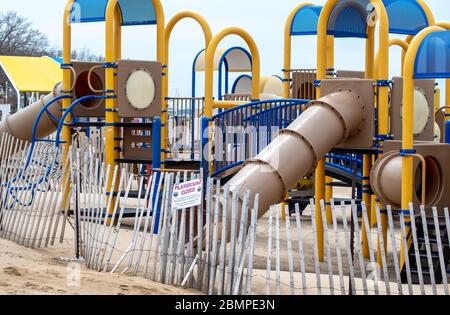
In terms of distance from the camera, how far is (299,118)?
39.0 feet

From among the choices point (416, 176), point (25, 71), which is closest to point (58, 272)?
point (416, 176)

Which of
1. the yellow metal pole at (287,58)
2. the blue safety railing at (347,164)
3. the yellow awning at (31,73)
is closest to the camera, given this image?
the blue safety railing at (347,164)

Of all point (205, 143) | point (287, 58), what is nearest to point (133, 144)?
point (205, 143)

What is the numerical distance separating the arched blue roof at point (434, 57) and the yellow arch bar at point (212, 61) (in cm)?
485

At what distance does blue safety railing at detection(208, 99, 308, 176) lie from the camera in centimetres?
1405

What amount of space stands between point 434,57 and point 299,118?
204cm

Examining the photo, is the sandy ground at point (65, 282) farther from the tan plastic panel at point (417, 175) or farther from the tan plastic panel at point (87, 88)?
the tan plastic panel at point (87, 88)

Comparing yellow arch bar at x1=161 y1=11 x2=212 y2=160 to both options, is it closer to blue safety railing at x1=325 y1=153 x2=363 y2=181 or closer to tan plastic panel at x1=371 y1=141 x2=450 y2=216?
blue safety railing at x1=325 y1=153 x2=363 y2=181

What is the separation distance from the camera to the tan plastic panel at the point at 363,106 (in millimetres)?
11969

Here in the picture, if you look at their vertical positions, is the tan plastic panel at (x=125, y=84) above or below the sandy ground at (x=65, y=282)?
above

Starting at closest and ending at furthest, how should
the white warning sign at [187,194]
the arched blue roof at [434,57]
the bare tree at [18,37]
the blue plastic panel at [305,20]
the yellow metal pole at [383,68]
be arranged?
the white warning sign at [187,194] → the arched blue roof at [434,57] → the yellow metal pole at [383,68] → the blue plastic panel at [305,20] → the bare tree at [18,37]

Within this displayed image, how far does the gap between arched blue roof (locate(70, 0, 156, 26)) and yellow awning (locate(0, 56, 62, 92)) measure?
20.7 metres

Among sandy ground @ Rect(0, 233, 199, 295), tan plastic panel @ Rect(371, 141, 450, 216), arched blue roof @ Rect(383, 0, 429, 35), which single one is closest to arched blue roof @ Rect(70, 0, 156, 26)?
arched blue roof @ Rect(383, 0, 429, 35)

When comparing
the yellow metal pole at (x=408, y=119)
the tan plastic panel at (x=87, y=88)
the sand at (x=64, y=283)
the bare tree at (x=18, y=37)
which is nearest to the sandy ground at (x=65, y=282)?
the sand at (x=64, y=283)
